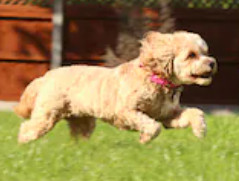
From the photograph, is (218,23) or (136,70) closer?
(136,70)

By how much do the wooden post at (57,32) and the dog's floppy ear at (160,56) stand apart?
634cm

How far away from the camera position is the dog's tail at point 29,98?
7.98 meters

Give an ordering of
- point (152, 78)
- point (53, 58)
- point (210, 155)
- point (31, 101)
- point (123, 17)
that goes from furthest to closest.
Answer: point (53, 58) < point (123, 17) < point (31, 101) < point (152, 78) < point (210, 155)

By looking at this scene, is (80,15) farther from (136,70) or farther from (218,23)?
(136,70)

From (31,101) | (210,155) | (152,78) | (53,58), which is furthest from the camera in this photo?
(53,58)

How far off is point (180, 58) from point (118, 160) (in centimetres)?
128

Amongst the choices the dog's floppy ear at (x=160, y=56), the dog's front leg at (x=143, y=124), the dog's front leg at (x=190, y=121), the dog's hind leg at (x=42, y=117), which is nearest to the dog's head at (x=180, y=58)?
the dog's floppy ear at (x=160, y=56)

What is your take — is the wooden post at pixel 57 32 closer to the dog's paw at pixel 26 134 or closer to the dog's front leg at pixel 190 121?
the dog's paw at pixel 26 134

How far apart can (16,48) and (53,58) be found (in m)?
0.75

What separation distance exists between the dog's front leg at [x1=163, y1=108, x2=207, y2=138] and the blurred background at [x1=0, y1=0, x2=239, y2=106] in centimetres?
632

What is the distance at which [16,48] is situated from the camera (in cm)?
1373

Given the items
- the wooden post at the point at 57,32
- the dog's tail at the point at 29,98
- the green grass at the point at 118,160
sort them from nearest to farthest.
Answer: the green grass at the point at 118,160, the dog's tail at the point at 29,98, the wooden post at the point at 57,32

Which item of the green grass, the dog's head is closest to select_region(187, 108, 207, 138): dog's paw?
the green grass

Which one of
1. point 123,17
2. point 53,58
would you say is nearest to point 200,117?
point 123,17
